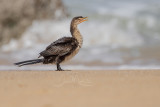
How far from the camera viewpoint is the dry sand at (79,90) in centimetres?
458

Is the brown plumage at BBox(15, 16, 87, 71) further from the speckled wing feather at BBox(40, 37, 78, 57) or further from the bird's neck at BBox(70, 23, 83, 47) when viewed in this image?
the bird's neck at BBox(70, 23, 83, 47)

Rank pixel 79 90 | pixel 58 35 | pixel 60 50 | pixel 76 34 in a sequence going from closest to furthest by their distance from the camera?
pixel 79 90, pixel 60 50, pixel 76 34, pixel 58 35

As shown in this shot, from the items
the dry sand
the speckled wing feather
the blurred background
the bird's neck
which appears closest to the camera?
the dry sand

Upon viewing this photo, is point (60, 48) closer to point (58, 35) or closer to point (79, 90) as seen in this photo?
point (79, 90)

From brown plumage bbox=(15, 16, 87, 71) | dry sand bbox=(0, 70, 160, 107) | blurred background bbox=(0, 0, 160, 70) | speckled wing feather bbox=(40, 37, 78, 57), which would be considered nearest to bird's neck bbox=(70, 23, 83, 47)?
brown plumage bbox=(15, 16, 87, 71)

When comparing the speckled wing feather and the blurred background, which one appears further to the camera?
the blurred background

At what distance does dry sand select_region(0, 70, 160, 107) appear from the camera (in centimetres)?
458

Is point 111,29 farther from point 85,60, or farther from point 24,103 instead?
point 24,103

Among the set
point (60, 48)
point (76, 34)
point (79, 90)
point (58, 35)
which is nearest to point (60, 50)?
point (60, 48)

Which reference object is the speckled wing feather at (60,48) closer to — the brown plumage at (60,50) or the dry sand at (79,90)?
the brown plumage at (60,50)

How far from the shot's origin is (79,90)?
5.11 m

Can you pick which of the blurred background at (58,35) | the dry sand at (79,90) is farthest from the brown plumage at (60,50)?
the blurred background at (58,35)

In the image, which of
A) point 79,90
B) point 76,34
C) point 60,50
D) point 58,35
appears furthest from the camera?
point 58,35

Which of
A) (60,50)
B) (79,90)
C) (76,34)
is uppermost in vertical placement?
(76,34)
